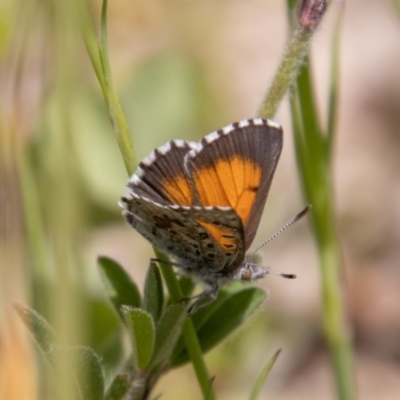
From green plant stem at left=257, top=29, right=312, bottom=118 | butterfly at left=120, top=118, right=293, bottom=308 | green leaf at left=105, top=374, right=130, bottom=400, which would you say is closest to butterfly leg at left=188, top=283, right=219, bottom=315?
butterfly at left=120, top=118, right=293, bottom=308

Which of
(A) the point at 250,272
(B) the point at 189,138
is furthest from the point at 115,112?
(B) the point at 189,138

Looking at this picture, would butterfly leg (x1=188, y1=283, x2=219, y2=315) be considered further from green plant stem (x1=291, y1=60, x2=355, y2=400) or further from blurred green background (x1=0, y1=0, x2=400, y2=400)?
green plant stem (x1=291, y1=60, x2=355, y2=400)

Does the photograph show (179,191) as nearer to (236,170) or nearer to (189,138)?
(236,170)

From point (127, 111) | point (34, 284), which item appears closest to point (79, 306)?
point (34, 284)

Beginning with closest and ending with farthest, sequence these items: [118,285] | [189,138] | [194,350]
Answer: [194,350]
[118,285]
[189,138]

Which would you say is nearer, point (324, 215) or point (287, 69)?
point (287, 69)

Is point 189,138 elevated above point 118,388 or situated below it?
above

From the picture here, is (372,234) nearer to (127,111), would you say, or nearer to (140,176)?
(127,111)
